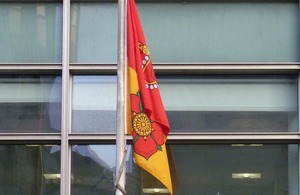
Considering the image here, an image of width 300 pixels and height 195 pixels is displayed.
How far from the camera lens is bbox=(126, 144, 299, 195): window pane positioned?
11867mm

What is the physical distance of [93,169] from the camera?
11.9m

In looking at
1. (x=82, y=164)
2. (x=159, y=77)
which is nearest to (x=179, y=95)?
(x=159, y=77)

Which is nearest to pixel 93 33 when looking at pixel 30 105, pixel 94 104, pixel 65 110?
pixel 94 104

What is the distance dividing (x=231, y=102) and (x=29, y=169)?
3.67m

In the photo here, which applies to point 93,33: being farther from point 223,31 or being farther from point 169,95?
point 223,31

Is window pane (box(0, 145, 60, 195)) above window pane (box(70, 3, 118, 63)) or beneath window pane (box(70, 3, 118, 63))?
beneath

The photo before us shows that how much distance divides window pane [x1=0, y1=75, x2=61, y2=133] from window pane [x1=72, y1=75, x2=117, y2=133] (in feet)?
1.03

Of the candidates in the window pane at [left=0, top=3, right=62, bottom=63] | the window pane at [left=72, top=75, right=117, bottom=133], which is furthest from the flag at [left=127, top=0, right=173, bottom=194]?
the window pane at [left=0, top=3, right=62, bottom=63]

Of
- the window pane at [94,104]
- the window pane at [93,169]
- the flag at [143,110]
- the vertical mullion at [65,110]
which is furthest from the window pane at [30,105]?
the flag at [143,110]

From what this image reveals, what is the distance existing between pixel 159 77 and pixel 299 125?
256 centimetres

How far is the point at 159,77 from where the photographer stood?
12.3 metres

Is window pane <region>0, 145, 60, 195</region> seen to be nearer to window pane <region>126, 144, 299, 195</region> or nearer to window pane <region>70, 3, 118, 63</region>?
window pane <region>126, 144, 299, 195</region>

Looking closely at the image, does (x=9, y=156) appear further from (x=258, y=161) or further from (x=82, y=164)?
(x=258, y=161)

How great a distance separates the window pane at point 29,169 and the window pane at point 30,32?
159cm
